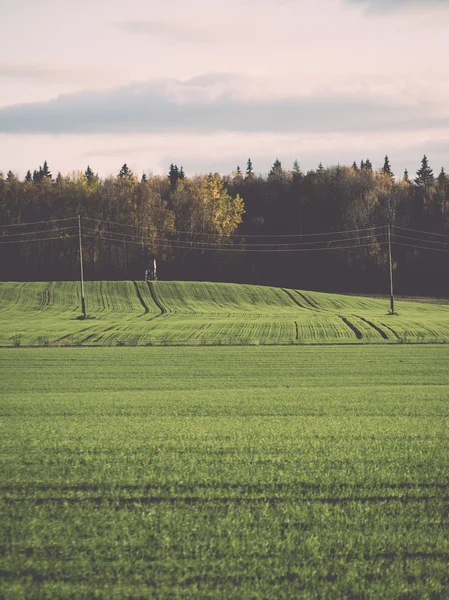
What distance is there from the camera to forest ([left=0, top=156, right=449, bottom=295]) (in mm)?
111062

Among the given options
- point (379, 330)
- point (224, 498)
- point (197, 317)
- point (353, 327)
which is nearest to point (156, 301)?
point (197, 317)

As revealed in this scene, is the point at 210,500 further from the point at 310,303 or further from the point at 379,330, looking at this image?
the point at 310,303

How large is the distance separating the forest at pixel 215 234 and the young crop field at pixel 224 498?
94.5 meters

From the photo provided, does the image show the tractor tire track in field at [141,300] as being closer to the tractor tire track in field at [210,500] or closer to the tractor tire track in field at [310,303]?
the tractor tire track in field at [310,303]

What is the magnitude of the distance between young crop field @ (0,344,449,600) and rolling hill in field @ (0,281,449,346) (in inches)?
1149

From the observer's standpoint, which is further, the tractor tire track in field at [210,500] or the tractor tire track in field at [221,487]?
the tractor tire track in field at [221,487]

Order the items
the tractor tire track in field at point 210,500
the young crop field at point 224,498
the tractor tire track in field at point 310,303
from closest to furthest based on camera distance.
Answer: the young crop field at point 224,498 < the tractor tire track in field at point 210,500 < the tractor tire track in field at point 310,303

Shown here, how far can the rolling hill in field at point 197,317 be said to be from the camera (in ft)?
154

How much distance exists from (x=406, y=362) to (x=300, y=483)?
2416 centimetres

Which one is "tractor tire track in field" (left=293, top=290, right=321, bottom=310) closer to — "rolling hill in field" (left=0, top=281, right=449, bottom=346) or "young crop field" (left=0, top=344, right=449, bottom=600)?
"rolling hill in field" (left=0, top=281, right=449, bottom=346)

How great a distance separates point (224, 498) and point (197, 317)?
56913mm

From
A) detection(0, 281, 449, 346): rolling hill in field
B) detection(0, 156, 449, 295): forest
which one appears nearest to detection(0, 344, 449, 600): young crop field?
detection(0, 281, 449, 346): rolling hill in field

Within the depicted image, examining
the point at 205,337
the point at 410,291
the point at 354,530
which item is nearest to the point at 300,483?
the point at 354,530

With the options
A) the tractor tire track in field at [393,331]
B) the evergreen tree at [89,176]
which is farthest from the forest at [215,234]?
the tractor tire track in field at [393,331]
